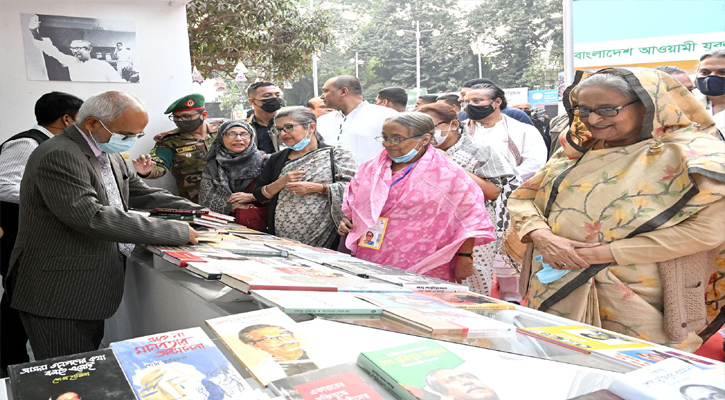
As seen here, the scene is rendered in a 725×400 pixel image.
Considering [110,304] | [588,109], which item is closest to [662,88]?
[588,109]

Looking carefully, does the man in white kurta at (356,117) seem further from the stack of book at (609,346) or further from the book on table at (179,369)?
the book on table at (179,369)

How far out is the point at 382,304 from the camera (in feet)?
4.90

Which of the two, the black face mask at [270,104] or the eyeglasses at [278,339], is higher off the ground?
the black face mask at [270,104]

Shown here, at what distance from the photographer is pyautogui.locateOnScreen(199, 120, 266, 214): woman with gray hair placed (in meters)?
3.62

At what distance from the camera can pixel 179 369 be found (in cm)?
106

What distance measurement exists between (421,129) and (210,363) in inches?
74.6

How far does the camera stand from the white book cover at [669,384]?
3.14 ft

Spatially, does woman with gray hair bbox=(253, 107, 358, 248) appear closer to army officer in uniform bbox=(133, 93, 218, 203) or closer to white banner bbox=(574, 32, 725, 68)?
army officer in uniform bbox=(133, 93, 218, 203)

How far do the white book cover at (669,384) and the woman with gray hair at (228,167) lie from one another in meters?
2.92

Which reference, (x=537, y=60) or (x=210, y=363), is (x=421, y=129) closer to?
(x=210, y=363)

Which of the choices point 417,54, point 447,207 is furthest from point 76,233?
point 417,54

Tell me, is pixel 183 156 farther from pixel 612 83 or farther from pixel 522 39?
pixel 522 39

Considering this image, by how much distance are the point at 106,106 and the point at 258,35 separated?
6837 millimetres

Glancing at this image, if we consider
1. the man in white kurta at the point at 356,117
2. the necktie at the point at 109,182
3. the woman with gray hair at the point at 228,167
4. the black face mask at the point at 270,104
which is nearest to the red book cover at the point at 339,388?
the necktie at the point at 109,182
